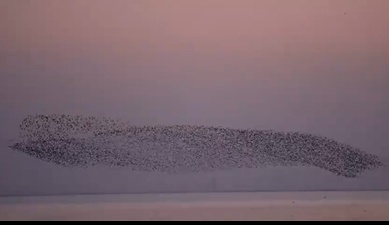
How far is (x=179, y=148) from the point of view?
1764 mm

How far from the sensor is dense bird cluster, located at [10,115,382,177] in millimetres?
1750

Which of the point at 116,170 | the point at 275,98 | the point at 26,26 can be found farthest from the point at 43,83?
the point at 275,98

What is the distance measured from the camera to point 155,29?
5.57ft

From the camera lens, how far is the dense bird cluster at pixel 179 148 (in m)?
1.75

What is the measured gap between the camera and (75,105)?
1.74m

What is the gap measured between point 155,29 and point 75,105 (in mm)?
656

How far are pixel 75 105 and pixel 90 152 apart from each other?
0.30 meters

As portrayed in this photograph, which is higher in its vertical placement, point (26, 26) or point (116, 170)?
point (26, 26)

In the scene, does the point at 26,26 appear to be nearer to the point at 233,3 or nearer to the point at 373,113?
the point at 233,3
